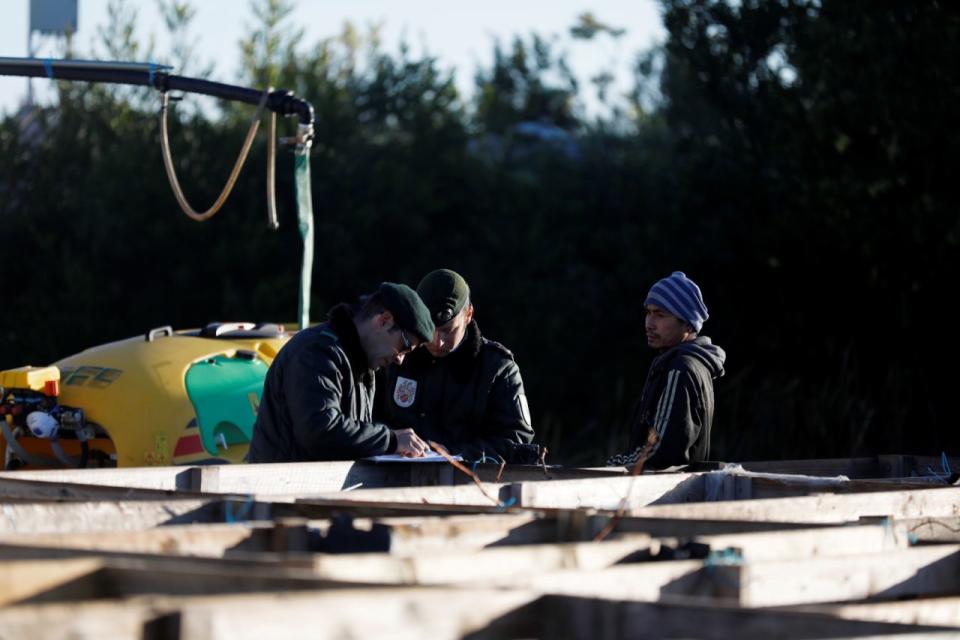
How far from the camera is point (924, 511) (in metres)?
5.49

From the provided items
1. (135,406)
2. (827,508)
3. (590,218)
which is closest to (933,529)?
(827,508)

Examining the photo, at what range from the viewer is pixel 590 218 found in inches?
880

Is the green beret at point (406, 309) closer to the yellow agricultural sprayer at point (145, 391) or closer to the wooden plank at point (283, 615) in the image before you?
the wooden plank at point (283, 615)

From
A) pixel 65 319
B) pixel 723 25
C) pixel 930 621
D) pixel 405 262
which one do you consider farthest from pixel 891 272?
pixel 930 621

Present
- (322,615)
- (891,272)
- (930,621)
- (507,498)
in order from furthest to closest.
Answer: (891,272) → (507,498) → (930,621) → (322,615)

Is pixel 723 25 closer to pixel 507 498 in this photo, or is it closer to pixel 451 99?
pixel 451 99

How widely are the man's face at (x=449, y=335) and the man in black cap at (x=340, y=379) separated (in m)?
0.60

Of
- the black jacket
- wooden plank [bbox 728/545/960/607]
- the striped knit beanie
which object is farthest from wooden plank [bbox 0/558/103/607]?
the striped knit beanie

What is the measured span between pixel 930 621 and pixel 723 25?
57.2 feet

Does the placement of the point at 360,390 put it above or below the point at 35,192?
below

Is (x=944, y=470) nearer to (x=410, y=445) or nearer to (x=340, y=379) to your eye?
(x=410, y=445)

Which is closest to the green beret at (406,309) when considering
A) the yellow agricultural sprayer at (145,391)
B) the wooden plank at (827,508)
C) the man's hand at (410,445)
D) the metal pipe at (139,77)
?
the man's hand at (410,445)

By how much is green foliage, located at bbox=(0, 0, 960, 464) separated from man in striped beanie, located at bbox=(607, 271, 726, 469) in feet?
28.9

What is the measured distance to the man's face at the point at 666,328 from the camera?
22.3 feet
